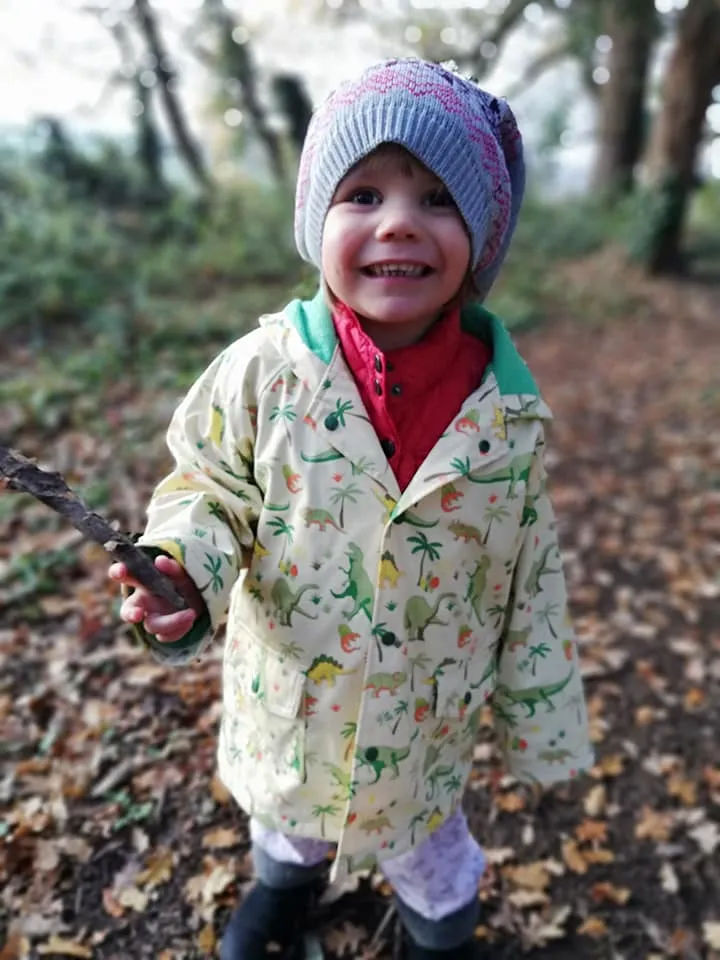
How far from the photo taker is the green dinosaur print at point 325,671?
1.61m

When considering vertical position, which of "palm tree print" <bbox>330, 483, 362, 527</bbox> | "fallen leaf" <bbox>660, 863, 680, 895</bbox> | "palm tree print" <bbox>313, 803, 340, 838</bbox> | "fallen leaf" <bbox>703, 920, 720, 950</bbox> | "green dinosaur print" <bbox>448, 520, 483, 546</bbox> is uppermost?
"palm tree print" <bbox>330, 483, 362, 527</bbox>

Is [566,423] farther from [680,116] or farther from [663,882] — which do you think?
[680,116]

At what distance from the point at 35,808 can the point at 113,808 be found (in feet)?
0.88

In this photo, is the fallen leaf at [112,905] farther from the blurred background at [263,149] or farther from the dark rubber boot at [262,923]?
the blurred background at [263,149]

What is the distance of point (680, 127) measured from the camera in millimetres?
10586

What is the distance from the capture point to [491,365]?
5.37ft

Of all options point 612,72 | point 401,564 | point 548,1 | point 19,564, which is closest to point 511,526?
point 401,564

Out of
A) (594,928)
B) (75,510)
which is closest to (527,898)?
(594,928)

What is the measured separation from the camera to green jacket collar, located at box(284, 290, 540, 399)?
1557mm

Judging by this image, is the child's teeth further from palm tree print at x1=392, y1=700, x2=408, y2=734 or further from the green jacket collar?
palm tree print at x1=392, y1=700, x2=408, y2=734

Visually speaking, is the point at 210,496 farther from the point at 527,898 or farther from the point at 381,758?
the point at 527,898

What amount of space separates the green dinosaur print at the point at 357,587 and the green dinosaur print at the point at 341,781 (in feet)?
1.27

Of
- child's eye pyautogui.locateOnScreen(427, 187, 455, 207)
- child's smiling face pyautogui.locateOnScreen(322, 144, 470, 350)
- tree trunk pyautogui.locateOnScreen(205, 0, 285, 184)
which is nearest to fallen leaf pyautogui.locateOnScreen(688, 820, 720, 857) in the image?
child's smiling face pyautogui.locateOnScreen(322, 144, 470, 350)

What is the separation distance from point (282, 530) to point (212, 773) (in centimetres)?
171
